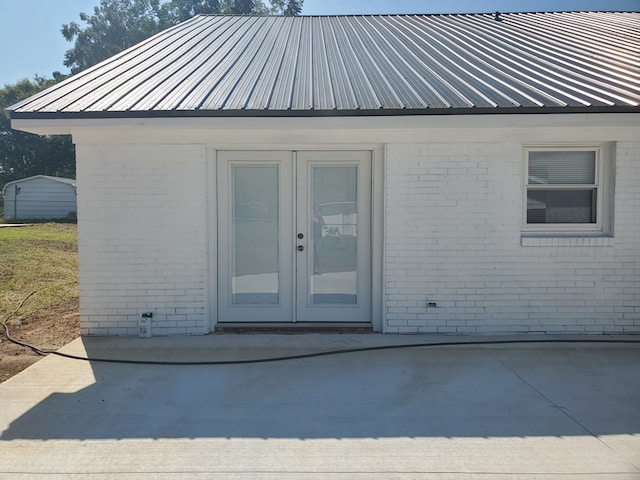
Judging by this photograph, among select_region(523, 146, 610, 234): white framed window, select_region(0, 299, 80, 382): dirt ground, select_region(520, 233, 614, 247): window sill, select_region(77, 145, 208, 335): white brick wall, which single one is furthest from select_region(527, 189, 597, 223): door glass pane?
select_region(0, 299, 80, 382): dirt ground

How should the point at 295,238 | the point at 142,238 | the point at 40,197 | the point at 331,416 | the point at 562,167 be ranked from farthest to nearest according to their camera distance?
1. the point at 40,197
2. the point at 295,238
3. the point at 562,167
4. the point at 142,238
5. the point at 331,416

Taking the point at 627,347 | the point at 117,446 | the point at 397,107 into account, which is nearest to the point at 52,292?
the point at 117,446

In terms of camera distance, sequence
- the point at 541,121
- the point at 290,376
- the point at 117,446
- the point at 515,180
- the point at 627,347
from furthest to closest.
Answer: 1. the point at 515,180
2. the point at 627,347
3. the point at 541,121
4. the point at 290,376
5. the point at 117,446

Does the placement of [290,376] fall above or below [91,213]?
below

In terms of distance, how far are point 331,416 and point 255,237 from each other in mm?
3266

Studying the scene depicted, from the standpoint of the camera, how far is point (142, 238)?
6438 millimetres

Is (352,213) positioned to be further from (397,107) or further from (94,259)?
(94,259)

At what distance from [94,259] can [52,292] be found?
3422 mm

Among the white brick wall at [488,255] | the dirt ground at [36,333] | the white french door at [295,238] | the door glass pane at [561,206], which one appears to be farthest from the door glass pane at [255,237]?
the door glass pane at [561,206]

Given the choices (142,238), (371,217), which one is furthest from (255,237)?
(371,217)

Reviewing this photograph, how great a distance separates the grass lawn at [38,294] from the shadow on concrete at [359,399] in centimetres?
159

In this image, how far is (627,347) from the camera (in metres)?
6.04

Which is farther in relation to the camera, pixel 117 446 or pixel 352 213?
pixel 352 213

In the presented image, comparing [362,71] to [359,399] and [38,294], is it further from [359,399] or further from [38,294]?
[38,294]
